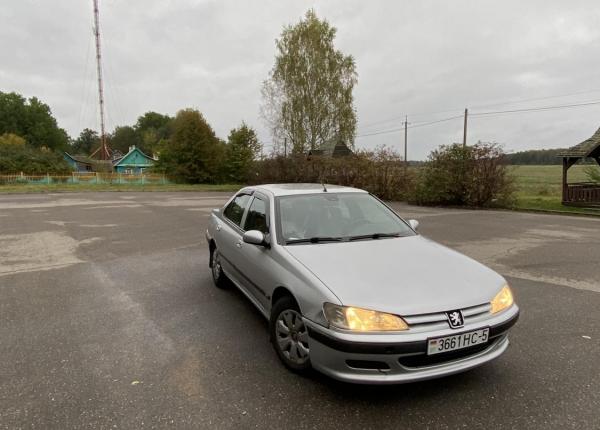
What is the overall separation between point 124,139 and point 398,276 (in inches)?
4550

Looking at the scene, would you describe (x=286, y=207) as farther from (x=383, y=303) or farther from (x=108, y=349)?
(x=108, y=349)

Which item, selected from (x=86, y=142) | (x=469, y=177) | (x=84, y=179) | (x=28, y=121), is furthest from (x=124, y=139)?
(x=469, y=177)

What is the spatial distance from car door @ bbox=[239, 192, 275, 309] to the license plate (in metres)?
1.41

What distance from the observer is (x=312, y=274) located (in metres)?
2.97

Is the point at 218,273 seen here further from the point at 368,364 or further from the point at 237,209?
the point at 368,364

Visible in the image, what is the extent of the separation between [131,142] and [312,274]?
11349 centimetres

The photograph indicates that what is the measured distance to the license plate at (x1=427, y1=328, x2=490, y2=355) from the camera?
254 cm

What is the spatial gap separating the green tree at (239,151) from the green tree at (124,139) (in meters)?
71.9

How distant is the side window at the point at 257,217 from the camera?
4.05 metres

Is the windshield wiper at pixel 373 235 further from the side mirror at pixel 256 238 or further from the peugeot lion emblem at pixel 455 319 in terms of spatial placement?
the peugeot lion emblem at pixel 455 319

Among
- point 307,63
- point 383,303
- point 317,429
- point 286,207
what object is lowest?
point 317,429

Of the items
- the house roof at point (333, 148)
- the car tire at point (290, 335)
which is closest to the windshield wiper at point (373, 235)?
the car tire at point (290, 335)

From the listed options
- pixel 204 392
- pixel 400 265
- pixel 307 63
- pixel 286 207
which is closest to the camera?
pixel 204 392

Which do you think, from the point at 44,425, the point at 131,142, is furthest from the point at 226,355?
the point at 131,142
